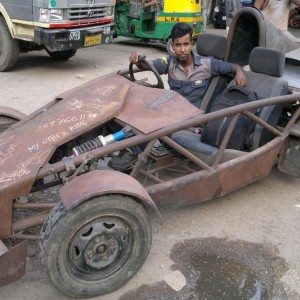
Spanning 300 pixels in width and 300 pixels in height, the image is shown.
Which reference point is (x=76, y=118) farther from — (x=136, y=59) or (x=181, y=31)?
(x=181, y=31)

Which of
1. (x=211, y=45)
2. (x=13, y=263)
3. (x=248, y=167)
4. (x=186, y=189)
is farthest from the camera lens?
(x=211, y=45)

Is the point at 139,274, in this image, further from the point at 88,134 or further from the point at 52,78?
the point at 52,78

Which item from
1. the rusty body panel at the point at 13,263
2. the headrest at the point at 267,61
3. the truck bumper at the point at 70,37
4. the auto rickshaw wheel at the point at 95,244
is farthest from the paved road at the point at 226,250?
the truck bumper at the point at 70,37

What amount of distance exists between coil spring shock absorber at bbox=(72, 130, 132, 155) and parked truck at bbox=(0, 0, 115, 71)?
457 centimetres

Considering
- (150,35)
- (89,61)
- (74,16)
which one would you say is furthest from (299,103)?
(150,35)

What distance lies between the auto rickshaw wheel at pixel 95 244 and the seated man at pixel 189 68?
5.27ft

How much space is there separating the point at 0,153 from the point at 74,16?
4.98 m

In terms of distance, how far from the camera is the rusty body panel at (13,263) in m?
2.24

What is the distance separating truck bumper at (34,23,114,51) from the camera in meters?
6.95

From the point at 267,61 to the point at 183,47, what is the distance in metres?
0.73

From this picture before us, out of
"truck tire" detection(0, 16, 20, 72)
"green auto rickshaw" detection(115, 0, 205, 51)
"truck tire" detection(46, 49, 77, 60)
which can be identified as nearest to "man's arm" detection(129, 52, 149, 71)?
"truck tire" detection(0, 16, 20, 72)

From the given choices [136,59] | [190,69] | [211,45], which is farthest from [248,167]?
[211,45]

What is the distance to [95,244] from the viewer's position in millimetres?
2535

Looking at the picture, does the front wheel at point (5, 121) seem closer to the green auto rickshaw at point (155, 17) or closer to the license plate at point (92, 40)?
the license plate at point (92, 40)
